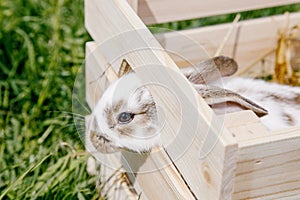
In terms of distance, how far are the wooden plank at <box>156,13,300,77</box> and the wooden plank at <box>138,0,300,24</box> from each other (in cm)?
7

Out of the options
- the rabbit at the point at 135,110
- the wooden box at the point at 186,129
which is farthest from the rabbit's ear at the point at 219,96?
the wooden box at the point at 186,129

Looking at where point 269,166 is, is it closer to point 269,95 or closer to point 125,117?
point 125,117

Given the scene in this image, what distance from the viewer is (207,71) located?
215 centimetres

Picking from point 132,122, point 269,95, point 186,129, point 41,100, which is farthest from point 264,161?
point 41,100

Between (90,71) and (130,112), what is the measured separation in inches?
21.9

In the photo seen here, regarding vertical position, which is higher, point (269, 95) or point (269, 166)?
point (269, 166)

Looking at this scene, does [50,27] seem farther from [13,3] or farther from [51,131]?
[51,131]

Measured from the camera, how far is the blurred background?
239 centimetres

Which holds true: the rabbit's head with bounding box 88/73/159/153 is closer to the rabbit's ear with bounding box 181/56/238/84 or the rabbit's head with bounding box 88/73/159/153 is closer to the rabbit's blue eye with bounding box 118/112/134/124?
the rabbit's blue eye with bounding box 118/112/134/124

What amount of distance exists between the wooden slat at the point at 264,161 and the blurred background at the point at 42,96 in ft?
2.16

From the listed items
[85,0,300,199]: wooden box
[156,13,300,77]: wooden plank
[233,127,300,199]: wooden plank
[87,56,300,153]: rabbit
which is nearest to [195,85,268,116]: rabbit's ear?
[87,56,300,153]: rabbit

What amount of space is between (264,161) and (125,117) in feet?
1.32

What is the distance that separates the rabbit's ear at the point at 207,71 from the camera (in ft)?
6.95

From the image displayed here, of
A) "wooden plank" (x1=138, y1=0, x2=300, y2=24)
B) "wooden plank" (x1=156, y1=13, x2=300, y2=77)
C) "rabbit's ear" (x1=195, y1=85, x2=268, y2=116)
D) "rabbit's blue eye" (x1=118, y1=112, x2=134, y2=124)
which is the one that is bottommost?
"wooden plank" (x1=156, y1=13, x2=300, y2=77)
